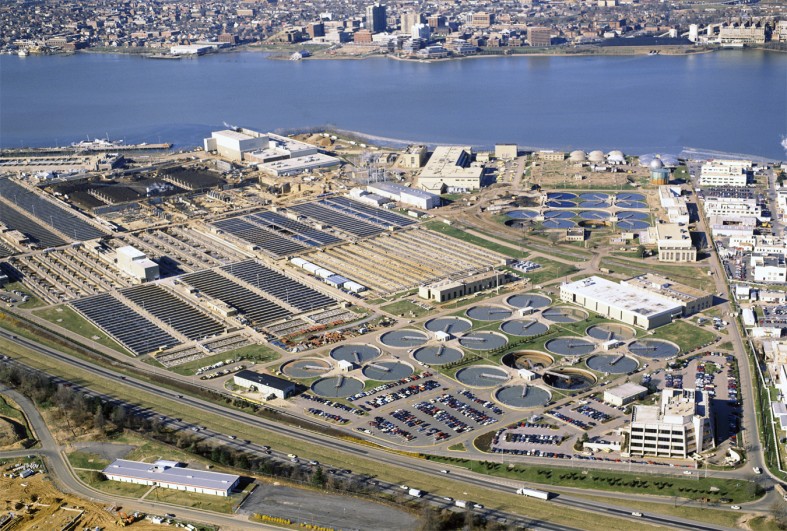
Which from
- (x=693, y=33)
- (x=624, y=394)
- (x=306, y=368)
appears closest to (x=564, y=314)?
(x=624, y=394)

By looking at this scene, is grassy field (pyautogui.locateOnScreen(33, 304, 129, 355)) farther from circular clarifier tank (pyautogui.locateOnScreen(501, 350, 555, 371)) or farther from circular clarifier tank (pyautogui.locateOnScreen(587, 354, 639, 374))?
circular clarifier tank (pyautogui.locateOnScreen(587, 354, 639, 374))

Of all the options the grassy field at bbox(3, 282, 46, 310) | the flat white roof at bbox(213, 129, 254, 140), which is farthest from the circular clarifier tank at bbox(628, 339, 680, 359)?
the flat white roof at bbox(213, 129, 254, 140)

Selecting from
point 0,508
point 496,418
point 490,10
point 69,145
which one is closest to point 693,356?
point 496,418

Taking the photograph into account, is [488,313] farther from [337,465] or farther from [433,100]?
[433,100]

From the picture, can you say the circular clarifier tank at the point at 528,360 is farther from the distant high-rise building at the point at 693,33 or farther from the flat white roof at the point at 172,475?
the distant high-rise building at the point at 693,33

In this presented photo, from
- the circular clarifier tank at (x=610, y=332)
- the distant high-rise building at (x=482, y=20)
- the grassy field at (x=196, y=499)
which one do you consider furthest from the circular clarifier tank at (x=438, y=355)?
the distant high-rise building at (x=482, y=20)
